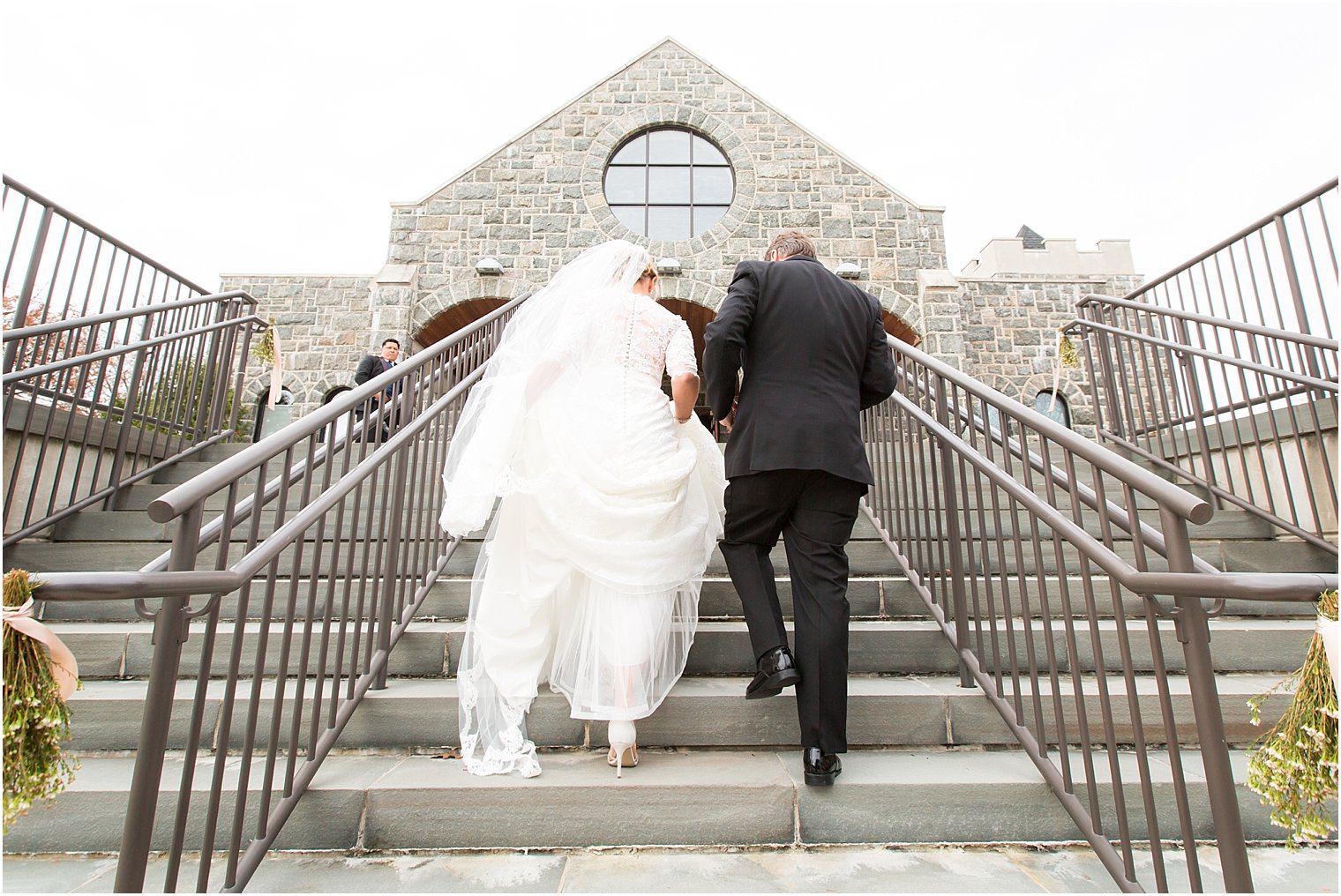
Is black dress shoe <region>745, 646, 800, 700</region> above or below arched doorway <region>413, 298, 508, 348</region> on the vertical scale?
below

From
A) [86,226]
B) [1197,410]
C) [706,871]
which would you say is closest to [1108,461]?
[706,871]

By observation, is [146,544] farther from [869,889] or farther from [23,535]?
[869,889]

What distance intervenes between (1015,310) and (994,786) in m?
10.7

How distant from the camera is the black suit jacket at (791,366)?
2.18 metres

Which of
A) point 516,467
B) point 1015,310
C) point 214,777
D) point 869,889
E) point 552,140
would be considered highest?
point 552,140

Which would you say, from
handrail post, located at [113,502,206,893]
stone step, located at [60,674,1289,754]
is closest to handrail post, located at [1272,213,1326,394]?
stone step, located at [60,674,1289,754]

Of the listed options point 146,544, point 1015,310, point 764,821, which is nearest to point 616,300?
point 764,821

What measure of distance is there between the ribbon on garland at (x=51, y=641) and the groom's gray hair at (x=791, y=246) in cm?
226

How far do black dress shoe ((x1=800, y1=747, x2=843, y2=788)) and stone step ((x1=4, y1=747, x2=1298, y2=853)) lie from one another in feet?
A: 0.13

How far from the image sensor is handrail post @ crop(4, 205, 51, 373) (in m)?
3.24

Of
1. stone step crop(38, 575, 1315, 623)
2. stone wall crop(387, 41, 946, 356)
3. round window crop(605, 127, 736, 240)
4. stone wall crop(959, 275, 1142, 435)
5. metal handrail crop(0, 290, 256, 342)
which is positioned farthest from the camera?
stone wall crop(959, 275, 1142, 435)

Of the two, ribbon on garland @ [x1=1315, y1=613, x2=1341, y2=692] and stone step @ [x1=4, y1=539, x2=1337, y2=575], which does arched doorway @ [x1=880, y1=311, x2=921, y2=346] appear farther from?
ribbon on garland @ [x1=1315, y1=613, x2=1341, y2=692]

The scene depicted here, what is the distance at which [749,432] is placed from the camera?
228 centimetres

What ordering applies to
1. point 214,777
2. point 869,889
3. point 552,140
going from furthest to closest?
point 552,140
point 869,889
point 214,777
